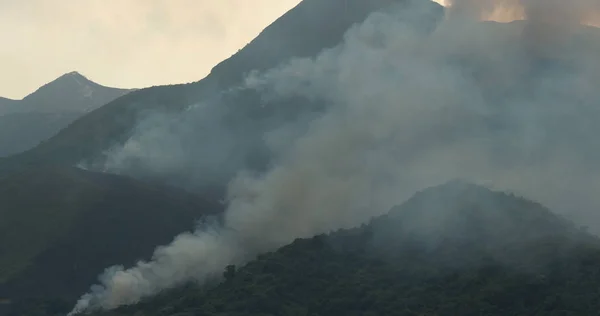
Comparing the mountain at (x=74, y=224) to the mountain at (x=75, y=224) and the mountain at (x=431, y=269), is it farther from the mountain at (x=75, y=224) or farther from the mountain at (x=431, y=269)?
the mountain at (x=431, y=269)

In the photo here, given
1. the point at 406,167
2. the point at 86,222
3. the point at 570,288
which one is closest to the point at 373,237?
the point at 570,288

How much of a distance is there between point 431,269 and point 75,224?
248 ft

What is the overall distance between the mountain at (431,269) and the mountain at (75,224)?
29.8 metres

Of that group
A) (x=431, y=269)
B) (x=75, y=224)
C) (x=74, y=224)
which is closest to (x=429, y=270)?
(x=431, y=269)

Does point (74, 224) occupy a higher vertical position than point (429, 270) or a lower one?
higher

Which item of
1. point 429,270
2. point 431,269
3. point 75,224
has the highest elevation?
point 75,224

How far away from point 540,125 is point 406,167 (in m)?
28.3

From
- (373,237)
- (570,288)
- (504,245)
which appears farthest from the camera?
(373,237)

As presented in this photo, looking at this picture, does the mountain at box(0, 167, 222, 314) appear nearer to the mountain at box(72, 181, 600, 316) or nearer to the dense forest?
the dense forest

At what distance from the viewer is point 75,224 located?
150625 mm

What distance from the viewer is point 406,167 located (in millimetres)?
163750

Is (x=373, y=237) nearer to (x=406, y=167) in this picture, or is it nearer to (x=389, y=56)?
(x=406, y=167)

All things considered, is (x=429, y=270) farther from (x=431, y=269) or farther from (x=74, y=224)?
(x=74, y=224)

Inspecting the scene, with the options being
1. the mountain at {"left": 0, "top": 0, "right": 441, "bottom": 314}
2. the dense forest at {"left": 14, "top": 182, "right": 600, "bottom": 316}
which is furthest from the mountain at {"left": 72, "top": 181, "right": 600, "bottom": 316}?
the mountain at {"left": 0, "top": 0, "right": 441, "bottom": 314}
